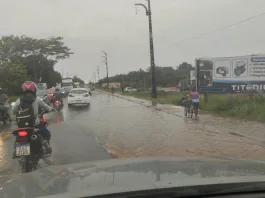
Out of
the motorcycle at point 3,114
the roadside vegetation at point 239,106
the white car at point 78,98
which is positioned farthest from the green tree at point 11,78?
the motorcycle at point 3,114

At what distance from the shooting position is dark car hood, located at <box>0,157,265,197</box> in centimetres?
266

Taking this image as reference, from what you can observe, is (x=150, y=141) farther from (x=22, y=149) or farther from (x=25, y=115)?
(x=22, y=149)

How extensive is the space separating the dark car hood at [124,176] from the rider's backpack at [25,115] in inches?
105

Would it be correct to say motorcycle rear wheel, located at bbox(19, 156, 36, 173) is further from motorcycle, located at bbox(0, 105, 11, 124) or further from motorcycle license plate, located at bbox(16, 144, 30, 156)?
motorcycle, located at bbox(0, 105, 11, 124)

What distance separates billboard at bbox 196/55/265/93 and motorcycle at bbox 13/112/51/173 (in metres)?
18.0

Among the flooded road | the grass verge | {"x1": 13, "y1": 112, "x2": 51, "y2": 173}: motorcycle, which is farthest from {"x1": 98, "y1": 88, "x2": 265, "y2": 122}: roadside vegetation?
{"x1": 13, "y1": 112, "x2": 51, "y2": 173}: motorcycle

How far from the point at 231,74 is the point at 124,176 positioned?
2174cm

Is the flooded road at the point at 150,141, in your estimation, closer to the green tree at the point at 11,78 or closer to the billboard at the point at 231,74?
the billboard at the point at 231,74

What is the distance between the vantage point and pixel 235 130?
1361cm

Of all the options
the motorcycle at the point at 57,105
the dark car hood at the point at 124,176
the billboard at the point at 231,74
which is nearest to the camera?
the dark car hood at the point at 124,176

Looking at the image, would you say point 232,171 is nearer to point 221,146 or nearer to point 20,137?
point 20,137

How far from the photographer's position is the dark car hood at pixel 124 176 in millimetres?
2656

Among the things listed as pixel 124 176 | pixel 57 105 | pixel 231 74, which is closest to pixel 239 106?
pixel 231 74

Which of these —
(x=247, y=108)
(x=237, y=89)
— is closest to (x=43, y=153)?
(x=247, y=108)
